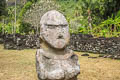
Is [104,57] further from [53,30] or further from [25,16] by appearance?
[25,16]

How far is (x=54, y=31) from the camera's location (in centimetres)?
366

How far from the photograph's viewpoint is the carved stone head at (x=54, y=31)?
3.61 meters

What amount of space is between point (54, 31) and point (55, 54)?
482 mm

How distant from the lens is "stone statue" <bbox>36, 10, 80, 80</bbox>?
11.2 feet

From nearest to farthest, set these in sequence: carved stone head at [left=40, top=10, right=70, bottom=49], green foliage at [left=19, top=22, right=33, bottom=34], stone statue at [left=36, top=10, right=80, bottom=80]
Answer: stone statue at [left=36, top=10, right=80, bottom=80], carved stone head at [left=40, top=10, right=70, bottom=49], green foliage at [left=19, top=22, right=33, bottom=34]

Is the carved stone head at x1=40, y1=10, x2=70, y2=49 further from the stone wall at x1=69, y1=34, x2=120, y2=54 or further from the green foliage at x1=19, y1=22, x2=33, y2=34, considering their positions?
the green foliage at x1=19, y1=22, x2=33, y2=34

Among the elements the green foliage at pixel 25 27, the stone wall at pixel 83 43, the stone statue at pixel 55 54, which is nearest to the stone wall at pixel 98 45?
the stone wall at pixel 83 43

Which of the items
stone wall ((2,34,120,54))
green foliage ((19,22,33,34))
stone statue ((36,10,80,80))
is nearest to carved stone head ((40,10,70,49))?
stone statue ((36,10,80,80))

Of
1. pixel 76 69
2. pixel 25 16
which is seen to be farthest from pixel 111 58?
pixel 25 16

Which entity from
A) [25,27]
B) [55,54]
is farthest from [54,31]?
[25,27]

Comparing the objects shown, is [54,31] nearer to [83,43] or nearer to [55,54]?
[55,54]

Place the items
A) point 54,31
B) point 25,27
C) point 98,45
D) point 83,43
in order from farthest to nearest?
point 25,27 → point 83,43 → point 98,45 → point 54,31

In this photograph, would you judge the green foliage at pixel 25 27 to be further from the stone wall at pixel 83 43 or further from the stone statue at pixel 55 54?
the stone statue at pixel 55 54

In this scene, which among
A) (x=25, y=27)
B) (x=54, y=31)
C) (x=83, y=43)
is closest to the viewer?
(x=54, y=31)
